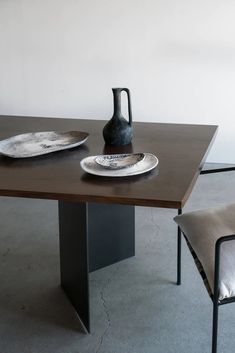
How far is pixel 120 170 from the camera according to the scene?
5.03 feet

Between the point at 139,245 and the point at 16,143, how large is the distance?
0.94 m

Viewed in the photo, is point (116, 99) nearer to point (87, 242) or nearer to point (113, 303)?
point (87, 242)

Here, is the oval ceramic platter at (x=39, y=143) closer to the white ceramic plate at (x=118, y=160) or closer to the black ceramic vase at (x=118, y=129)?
the black ceramic vase at (x=118, y=129)

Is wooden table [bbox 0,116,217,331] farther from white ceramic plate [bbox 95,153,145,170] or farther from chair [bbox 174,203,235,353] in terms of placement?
chair [bbox 174,203,235,353]

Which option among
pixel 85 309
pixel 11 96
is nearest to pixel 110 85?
pixel 11 96

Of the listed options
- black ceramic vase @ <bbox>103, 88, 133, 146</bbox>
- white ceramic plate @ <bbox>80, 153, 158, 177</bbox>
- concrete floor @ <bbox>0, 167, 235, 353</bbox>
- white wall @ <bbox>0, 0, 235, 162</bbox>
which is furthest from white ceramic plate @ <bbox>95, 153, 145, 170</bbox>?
white wall @ <bbox>0, 0, 235, 162</bbox>

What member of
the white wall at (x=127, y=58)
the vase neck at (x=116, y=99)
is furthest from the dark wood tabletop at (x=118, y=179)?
the white wall at (x=127, y=58)

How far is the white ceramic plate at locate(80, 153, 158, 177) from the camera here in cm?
151

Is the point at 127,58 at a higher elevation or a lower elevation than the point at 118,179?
higher

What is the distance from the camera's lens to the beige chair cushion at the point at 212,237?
1387 millimetres

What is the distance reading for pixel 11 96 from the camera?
3.82m

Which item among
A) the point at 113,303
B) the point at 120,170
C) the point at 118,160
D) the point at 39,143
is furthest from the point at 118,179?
the point at 113,303

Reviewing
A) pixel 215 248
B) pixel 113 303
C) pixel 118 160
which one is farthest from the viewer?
pixel 113 303

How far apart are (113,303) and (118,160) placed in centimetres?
68
